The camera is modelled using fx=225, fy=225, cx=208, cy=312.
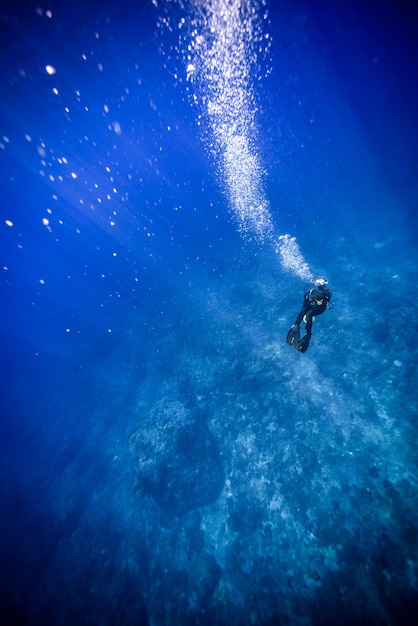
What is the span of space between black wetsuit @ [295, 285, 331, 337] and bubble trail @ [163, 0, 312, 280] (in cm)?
633

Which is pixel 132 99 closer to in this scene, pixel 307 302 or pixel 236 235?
pixel 236 235

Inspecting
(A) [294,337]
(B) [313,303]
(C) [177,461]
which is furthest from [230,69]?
(C) [177,461]

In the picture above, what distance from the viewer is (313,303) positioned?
5477mm

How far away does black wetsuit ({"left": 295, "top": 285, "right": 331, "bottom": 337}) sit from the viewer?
5.36 metres

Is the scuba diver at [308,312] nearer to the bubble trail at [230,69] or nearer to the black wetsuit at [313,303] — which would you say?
the black wetsuit at [313,303]

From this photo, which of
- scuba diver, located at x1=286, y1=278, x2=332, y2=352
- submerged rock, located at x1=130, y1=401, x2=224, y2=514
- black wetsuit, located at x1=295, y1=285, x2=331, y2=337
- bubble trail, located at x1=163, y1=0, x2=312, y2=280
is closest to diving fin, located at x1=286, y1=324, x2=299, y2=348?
scuba diver, located at x1=286, y1=278, x2=332, y2=352

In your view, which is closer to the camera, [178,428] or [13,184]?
[178,428]

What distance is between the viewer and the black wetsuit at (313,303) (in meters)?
5.36

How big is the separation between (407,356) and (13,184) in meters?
25.7

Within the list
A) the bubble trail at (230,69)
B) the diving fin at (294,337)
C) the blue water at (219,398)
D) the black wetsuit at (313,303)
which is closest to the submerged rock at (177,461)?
the blue water at (219,398)

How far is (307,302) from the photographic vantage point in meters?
5.52

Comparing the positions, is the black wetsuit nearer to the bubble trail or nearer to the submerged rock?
the submerged rock

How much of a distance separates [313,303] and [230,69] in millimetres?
13016

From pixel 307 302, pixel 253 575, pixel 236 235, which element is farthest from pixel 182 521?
pixel 236 235
